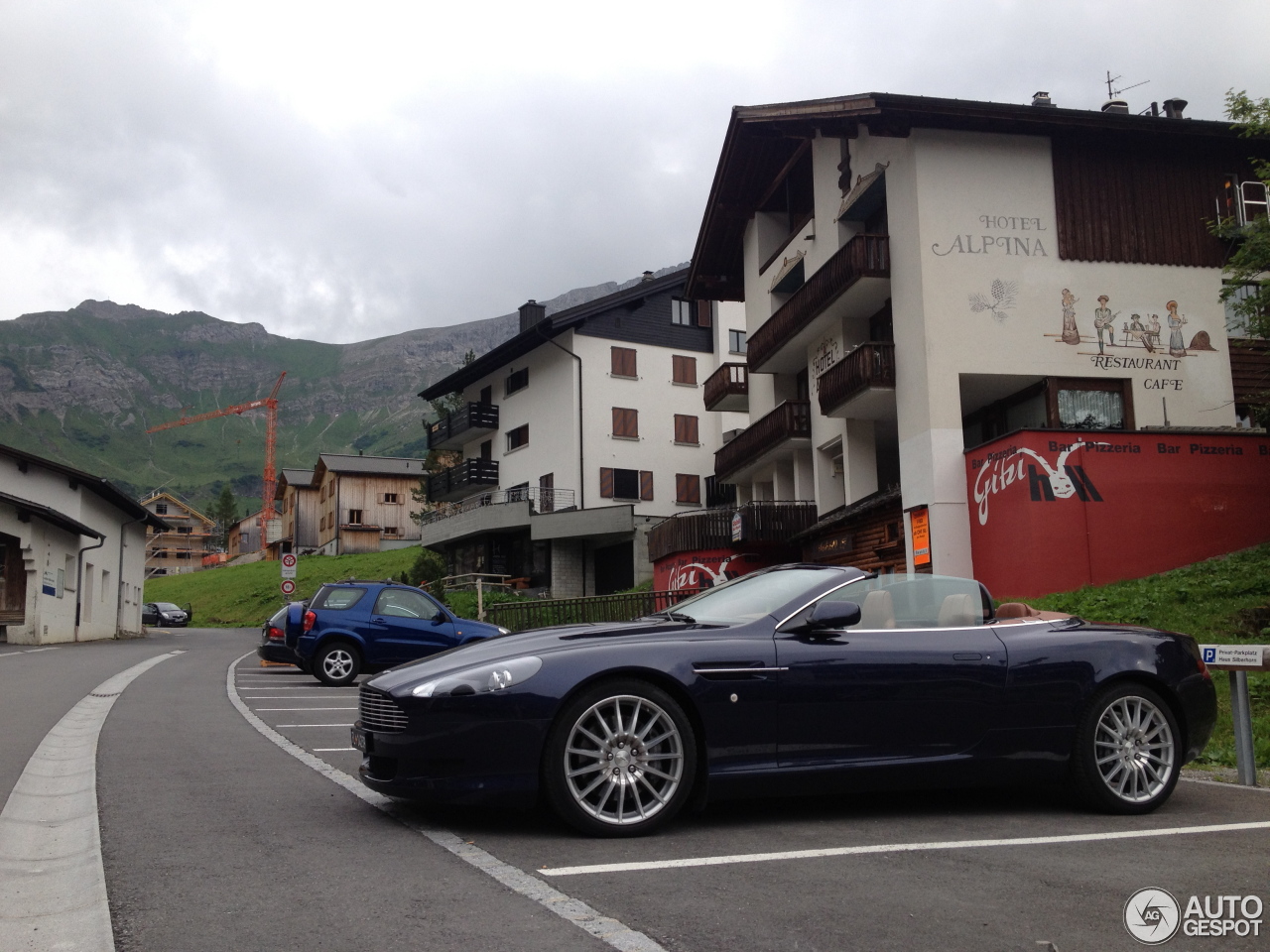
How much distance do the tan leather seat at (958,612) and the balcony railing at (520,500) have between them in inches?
1506

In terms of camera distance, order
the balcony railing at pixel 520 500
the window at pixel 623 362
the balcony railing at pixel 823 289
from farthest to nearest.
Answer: the window at pixel 623 362
the balcony railing at pixel 520 500
the balcony railing at pixel 823 289

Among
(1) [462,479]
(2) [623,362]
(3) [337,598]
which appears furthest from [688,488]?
(3) [337,598]

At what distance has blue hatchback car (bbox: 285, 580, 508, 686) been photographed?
58.0 feet

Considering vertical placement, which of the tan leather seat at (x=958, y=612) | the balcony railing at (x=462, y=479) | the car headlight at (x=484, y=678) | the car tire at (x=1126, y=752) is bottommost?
the car tire at (x=1126, y=752)

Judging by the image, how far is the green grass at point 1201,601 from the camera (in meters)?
14.0

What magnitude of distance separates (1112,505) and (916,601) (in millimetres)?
16008

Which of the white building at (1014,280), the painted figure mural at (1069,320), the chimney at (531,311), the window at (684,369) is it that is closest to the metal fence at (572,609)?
the white building at (1014,280)

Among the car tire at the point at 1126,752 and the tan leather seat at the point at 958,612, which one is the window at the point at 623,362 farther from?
the car tire at the point at 1126,752

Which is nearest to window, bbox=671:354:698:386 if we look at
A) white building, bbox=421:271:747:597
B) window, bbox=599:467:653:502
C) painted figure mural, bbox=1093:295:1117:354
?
white building, bbox=421:271:747:597

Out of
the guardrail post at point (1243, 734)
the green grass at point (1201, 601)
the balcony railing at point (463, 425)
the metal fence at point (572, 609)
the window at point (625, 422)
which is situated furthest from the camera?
the balcony railing at point (463, 425)

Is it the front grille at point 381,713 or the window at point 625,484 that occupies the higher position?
the window at point 625,484

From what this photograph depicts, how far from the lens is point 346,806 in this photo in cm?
612

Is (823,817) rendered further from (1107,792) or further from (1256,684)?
(1256,684)

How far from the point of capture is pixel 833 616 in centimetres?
570
